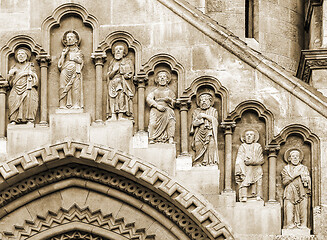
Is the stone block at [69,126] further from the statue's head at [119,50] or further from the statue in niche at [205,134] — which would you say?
the statue in niche at [205,134]

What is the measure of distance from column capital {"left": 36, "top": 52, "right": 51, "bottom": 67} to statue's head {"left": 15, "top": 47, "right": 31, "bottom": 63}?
181mm

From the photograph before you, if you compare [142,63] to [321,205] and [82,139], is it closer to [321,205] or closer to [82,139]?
[82,139]

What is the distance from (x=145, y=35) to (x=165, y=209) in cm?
261

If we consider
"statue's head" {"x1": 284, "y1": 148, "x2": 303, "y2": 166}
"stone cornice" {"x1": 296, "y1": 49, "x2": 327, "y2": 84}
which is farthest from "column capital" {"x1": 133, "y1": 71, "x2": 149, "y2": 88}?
"stone cornice" {"x1": 296, "y1": 49, "x2": 327, "y2": 84}

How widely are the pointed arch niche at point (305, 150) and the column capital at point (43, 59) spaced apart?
3.61m

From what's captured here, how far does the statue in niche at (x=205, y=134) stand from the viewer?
24.5 m

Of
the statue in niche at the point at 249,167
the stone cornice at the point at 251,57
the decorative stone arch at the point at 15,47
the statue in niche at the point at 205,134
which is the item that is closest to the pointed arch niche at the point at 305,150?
the statue in niche at the point at 249,167

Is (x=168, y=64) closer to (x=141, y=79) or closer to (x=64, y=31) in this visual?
(x=141, y=79)

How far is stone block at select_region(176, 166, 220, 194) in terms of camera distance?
79.9ft

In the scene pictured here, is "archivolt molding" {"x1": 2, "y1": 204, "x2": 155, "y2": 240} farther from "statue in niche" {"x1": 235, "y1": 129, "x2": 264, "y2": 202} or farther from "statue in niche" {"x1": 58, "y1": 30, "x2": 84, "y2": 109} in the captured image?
"statue in niche" {"x1": 235, "y1": 129, "x2": 264, "y2": 202}

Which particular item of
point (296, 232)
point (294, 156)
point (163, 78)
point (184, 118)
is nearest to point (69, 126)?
point (163, 78)

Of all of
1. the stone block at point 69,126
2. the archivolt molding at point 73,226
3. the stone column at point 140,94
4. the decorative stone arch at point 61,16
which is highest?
the decorative stone arch at point 61,16

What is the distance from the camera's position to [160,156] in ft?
80.3

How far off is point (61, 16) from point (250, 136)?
3404mm
